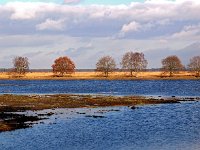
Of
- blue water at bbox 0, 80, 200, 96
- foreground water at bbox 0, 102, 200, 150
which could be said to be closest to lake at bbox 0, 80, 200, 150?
foreground water at bbox 0, 102, 200, 150

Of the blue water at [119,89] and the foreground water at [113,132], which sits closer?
the foreground water at [113,132]

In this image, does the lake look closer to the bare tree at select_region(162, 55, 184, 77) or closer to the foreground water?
the foreground water

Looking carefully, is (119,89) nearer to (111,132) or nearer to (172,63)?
(172,63)

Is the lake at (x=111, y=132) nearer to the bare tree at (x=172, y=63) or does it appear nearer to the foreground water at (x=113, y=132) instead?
the foreground water at (x=113, y=132)

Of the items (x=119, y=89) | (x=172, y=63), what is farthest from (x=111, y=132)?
(x=172, y=63)

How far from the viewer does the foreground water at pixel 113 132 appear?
3750 centimetres

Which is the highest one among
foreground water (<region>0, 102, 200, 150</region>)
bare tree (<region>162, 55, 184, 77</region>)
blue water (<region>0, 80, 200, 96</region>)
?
bare tree (<region>162, 55, 184, 77</region>)

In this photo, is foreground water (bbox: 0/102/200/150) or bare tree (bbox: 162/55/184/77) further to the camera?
bare tree (bbox: 162/55/184/77)

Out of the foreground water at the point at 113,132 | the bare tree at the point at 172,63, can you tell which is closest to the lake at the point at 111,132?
the foreground water at the point at 113,132

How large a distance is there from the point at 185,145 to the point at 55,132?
14696 millimetres

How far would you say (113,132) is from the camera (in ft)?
148

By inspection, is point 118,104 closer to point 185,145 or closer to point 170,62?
point 185,145

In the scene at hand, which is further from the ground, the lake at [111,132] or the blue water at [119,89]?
the blue water at [119,89]

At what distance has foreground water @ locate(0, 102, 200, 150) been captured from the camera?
123 ft
